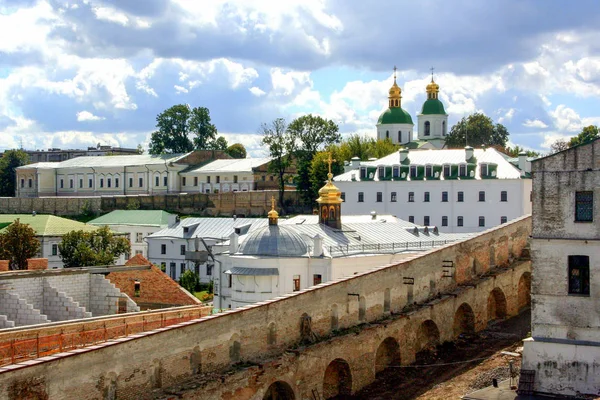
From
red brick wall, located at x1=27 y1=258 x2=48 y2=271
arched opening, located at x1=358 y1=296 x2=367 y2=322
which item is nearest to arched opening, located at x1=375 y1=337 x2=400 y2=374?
arched opening, located at x1=358 y1=296 x2=367 y2=322

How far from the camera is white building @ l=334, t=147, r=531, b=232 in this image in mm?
57062

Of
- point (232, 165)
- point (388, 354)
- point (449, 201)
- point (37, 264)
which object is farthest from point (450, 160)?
point (37, 264)

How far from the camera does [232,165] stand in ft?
280

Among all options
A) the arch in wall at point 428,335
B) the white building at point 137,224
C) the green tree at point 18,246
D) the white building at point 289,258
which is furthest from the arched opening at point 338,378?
the white building at point 137,224

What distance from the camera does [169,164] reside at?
8706 centimetres

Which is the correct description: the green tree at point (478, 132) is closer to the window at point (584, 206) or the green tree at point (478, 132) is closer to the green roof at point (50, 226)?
the green roof at point (50, 226)

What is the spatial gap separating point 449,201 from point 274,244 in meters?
22.6

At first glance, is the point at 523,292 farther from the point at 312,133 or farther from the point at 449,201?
the point at 312,133

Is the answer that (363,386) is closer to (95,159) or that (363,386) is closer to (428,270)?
(428,270)

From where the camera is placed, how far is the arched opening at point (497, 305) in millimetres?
37375

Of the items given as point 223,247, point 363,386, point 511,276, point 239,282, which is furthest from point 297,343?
point 223,247

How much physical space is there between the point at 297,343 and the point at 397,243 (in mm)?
18771

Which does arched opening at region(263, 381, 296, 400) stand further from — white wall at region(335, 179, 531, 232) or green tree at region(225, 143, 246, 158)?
green tree at region(225, 143, 246, 158)

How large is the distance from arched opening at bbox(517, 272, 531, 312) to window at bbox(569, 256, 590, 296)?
41.7ft
